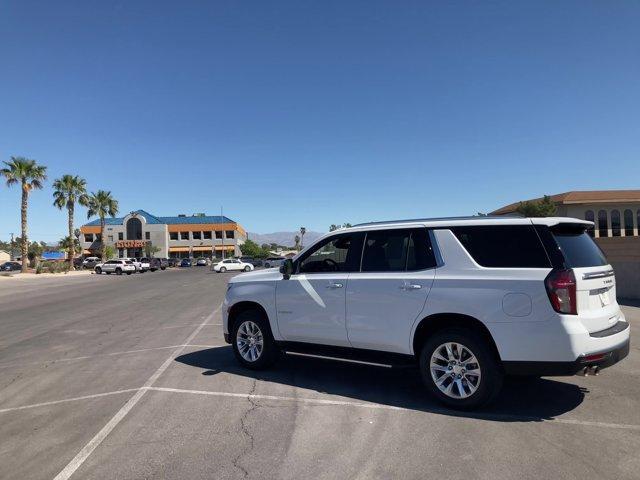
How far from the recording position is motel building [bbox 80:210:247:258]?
101 metres

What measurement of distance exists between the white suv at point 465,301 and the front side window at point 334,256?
0.01 metres

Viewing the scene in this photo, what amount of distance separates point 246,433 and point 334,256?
2.46 meters

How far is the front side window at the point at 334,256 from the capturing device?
6.13 metres

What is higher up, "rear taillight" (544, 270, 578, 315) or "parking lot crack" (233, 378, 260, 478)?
"rear taillight" (544, 270, 578, 315)

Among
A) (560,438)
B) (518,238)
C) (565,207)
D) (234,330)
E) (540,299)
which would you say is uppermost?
(565,207)

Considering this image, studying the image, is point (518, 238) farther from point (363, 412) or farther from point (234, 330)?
point (234, 330)

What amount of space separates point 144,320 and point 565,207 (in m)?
49.6

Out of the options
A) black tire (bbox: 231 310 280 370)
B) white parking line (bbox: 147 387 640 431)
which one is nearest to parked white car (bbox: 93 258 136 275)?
black tire (bbox: 231 310 280 370)

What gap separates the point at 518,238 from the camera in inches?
198

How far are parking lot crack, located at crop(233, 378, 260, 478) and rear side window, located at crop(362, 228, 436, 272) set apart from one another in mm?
1931

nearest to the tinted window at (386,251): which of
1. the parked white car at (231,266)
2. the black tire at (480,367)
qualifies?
the black tire at (480,367)

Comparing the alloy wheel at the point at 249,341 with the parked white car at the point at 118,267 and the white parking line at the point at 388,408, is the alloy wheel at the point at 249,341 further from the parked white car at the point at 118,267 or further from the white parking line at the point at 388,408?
the parked white car at the point at 118,267

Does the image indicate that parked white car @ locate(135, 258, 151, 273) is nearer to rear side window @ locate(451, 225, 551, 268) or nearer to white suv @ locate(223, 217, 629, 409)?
white suv @ locate(223, 217, 629, 409)

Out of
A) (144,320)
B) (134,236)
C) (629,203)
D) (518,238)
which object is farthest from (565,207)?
(134,236)
